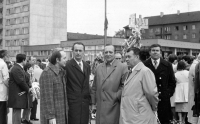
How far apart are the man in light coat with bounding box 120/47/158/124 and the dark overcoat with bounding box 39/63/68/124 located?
121cm

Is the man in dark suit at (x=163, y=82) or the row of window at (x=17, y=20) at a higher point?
the row of window at (x=17, y=20)

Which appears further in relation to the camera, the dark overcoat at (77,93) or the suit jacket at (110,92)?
the dark overcoat at (77,93)

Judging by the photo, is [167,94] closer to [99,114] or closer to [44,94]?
[99,114]

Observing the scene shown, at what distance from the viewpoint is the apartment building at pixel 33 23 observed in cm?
7125

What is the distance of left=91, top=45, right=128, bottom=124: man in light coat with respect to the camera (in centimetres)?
594

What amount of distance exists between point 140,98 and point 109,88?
0.89 metres

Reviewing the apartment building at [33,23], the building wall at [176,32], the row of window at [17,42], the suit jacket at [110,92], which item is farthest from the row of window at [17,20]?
the suit jacket at [110,92]

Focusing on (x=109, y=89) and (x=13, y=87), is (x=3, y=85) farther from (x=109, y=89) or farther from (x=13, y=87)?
(x=109, y=89)

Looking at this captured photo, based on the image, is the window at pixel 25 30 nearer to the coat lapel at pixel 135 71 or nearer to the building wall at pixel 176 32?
the building wall at pixel 176 32

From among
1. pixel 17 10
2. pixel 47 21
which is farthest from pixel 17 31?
pixel 47 21

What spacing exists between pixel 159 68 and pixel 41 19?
6803 centimetres

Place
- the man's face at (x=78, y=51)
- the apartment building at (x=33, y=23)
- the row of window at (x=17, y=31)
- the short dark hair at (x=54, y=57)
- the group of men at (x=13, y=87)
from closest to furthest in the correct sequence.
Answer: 1. the short dark hair at (x=54, y=57)
2. the man's face at (x=78, y=51)
3. the group of men at (x=13, y=87)
4. the apartment building at (x=33, y=23)
5. the row of window at (x=17, y=31)

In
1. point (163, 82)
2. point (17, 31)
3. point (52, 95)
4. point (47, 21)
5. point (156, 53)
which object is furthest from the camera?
point (17, 31)

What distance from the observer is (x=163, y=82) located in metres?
6.84
